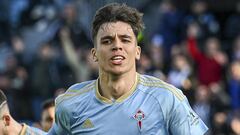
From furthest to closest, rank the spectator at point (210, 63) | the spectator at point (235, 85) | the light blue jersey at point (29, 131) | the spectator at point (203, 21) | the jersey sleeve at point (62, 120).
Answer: the spectator at point (203, 21) < the spectator at point (210, 63) < the spectator at point (235, 85) < the light blue jersey at point (29, 131) < the jersey sleeve at point (62, 120)

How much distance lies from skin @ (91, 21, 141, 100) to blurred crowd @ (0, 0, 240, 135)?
285 inches

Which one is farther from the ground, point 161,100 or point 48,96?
point 161,100

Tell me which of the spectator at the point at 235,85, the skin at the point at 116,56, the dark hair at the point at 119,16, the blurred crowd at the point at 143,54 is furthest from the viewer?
the blurred crowd at the point at 143,54

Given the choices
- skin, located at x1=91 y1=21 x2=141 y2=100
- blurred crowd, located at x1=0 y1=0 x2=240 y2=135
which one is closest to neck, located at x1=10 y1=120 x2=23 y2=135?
skin, located at x1=91 y1=21 x2=141 y2=100

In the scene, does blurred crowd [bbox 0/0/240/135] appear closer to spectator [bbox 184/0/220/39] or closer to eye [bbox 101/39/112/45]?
spectator [bbox 184/0/220/39]

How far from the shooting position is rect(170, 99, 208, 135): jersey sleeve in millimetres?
6312

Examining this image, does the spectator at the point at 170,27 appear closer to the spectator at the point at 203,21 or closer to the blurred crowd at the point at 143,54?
the blurred crowd at the point at 143,54

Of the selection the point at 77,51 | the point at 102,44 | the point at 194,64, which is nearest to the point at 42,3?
the point at 77,51

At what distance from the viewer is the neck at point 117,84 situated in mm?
6562

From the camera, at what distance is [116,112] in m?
6.51

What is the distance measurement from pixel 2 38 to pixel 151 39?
10.5 feet

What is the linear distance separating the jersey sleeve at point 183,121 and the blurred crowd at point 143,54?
7.28 meters

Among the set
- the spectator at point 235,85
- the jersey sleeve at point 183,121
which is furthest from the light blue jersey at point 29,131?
the spectator at point 235,85

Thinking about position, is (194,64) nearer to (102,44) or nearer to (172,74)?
(172,74)
